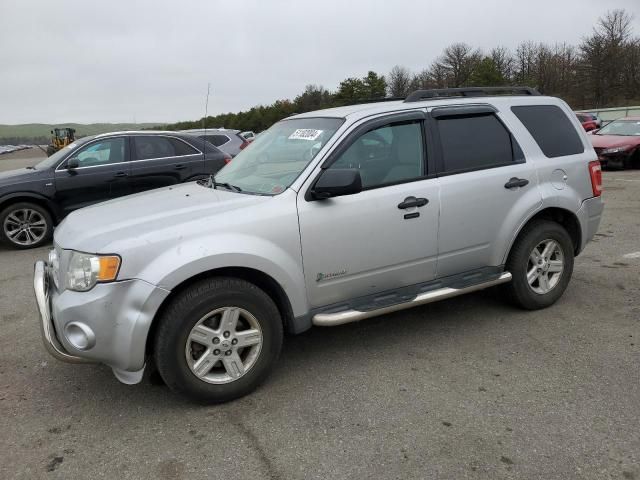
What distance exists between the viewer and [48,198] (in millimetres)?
7934

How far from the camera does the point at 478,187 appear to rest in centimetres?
404

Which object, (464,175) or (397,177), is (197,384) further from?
(464,175)

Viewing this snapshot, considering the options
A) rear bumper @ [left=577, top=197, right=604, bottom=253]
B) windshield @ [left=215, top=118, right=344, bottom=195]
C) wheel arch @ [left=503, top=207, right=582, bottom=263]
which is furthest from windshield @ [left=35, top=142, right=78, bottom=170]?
rear bumper @ [left=577, top=197, right=604, bottom=253]

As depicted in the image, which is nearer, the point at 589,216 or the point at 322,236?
the point at 322,236

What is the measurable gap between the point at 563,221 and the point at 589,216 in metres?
0.23

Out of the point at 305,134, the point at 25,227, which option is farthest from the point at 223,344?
the point at 25,227


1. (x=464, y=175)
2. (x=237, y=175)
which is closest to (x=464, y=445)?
(x=464, y=175)

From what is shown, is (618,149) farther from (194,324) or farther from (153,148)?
(194,324)

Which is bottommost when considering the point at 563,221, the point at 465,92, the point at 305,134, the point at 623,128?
the point at 563,221

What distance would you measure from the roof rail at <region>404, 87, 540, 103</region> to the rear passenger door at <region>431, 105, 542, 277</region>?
0.65ft

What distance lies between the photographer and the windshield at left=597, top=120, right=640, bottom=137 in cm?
1545

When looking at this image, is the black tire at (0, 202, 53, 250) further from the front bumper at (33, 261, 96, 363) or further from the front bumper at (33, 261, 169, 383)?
the front bumper at (33, 261, 169, 383)

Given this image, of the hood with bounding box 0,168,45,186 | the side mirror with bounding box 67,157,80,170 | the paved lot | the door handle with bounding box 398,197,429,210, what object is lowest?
the paved lot

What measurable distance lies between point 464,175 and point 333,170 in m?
1.19
